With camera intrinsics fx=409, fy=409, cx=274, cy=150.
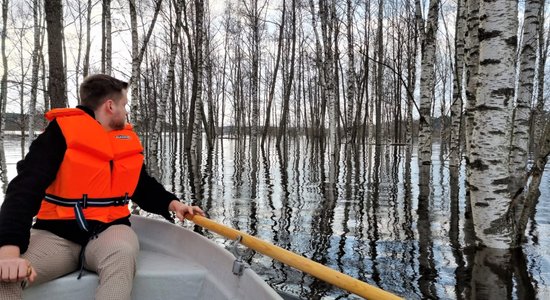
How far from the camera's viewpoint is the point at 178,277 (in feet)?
7.93

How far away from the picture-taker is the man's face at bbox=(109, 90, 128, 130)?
2430 millimetres

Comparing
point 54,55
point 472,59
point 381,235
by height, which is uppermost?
point 472,59

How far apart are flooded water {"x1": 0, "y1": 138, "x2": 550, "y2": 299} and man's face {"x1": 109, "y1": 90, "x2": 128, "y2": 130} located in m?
1.91

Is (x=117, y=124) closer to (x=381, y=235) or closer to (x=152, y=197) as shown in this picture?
(x=152, y=197)

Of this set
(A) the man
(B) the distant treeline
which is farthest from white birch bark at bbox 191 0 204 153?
(A) the man

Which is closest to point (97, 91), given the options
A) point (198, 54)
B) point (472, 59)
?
point (472, 59)

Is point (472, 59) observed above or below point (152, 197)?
above

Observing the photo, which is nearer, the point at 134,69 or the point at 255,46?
the point at 134,69

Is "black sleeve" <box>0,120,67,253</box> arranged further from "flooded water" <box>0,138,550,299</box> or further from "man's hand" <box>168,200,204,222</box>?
"flooded water" <box>0,138,550,299</box>

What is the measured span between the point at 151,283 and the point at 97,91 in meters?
1.16

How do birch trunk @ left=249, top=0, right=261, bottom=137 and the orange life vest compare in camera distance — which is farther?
birch trunk @ left=249, top=0, right=261, bottom=137

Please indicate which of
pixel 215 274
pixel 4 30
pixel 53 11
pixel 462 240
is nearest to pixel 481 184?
pixel 462 240

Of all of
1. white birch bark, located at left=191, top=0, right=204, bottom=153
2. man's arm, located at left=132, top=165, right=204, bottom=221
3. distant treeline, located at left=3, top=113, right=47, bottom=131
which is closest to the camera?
man's arm, located at left=132, top=165, right=204, bottom=221

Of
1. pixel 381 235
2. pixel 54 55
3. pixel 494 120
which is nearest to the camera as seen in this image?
pixel 494 120
